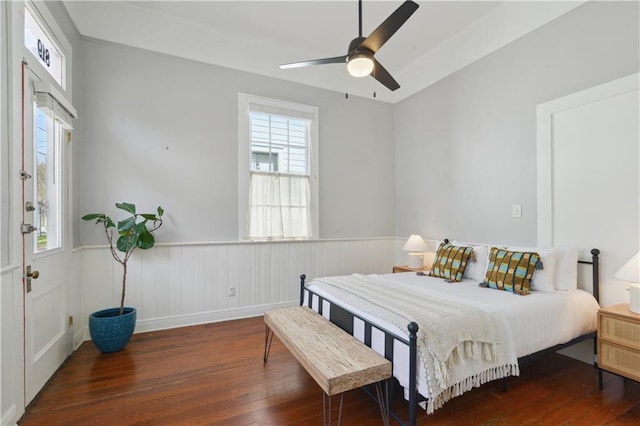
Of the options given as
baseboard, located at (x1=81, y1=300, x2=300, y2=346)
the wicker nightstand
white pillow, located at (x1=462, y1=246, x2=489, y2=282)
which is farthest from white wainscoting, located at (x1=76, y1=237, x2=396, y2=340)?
the wicker nightstand

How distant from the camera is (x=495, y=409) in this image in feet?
6.39

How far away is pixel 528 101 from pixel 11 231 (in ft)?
13.9

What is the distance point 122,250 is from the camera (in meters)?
2.99

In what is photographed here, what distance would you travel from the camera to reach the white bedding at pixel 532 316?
6.18 ft

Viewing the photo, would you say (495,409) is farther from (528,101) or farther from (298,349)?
(528,101)

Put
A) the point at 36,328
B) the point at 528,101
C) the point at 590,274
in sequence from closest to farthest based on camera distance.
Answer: the point at 36,328, the point at 590,274, the point at 528,101

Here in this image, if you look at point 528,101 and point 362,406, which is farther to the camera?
point 528,101

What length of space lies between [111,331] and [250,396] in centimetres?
152

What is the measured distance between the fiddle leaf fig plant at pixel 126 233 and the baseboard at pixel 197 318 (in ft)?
1.41

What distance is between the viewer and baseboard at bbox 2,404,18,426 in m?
1.67

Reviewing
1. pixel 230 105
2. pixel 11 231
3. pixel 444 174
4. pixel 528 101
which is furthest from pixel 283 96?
pixel 11 231

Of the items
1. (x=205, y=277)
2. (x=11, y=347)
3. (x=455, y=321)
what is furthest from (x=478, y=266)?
(x=11, y=347)

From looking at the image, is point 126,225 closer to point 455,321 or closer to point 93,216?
point 93,216

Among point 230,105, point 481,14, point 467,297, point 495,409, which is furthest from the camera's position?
point 230,105
